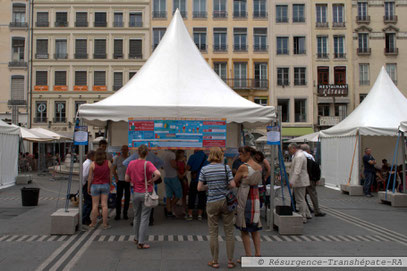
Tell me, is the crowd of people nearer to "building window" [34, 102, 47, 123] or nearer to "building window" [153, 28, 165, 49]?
"building window" [153, 28, 165, 49]

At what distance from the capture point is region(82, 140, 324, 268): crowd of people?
5.51m

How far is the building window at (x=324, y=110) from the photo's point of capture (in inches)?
1551

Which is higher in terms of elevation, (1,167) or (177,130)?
(177,130)

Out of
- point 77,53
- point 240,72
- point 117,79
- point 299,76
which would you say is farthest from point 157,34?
point 299,76

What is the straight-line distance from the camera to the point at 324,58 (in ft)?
129

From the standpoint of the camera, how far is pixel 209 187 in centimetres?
553

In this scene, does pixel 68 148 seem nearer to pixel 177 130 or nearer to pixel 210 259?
pixel 177 130

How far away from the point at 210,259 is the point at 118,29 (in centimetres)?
3699

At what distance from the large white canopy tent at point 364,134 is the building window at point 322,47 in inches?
862

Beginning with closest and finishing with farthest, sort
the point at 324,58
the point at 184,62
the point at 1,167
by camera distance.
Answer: the point at 184,62, the point at 1,167, the point at 324,58

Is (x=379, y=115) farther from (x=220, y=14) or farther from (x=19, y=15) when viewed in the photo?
(x=19, y=15)

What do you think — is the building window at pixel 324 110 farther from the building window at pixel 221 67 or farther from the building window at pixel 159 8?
the building window at pixel 159 8

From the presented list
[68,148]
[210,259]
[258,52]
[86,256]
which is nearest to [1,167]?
[86,256]

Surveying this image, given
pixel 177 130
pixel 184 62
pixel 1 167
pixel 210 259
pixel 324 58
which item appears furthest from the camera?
pixel 324 58
